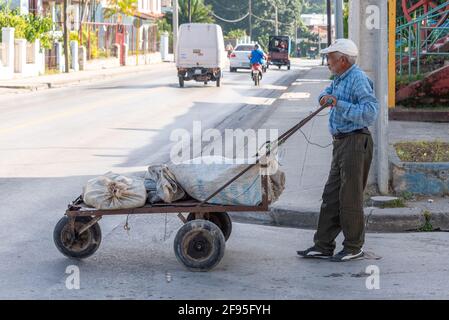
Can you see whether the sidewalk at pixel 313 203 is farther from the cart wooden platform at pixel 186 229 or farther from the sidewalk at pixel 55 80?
the sidewalk at pixel 55 80

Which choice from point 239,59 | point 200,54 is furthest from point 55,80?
point 239,59

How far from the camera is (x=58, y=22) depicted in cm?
5559

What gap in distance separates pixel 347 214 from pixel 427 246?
1182 millimetres

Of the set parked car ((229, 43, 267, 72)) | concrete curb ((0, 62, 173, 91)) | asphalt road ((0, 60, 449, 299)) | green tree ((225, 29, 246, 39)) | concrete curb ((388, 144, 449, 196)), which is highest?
green tree ((225, 29, 246, 39))

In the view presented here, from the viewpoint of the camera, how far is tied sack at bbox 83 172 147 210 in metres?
7.77

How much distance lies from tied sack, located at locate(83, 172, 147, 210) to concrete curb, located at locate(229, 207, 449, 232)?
257 cm

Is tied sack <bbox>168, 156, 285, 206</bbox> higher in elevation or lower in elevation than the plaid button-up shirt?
lower

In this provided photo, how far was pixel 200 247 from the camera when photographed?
7660 mm

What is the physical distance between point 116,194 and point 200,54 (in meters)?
31.1

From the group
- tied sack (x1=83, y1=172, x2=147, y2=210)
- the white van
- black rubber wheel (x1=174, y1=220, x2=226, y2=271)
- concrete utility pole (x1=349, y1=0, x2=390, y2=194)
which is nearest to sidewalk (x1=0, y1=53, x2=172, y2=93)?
the white van

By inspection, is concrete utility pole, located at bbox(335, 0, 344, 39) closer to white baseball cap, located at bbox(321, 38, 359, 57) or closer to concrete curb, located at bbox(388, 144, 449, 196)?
concrete curb, located at bbox(388, 144, 449, 196)

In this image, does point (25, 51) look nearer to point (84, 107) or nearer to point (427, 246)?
point (84, 107)

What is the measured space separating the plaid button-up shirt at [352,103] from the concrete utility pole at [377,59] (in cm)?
282

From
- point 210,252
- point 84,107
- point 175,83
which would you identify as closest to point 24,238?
point 210,252
